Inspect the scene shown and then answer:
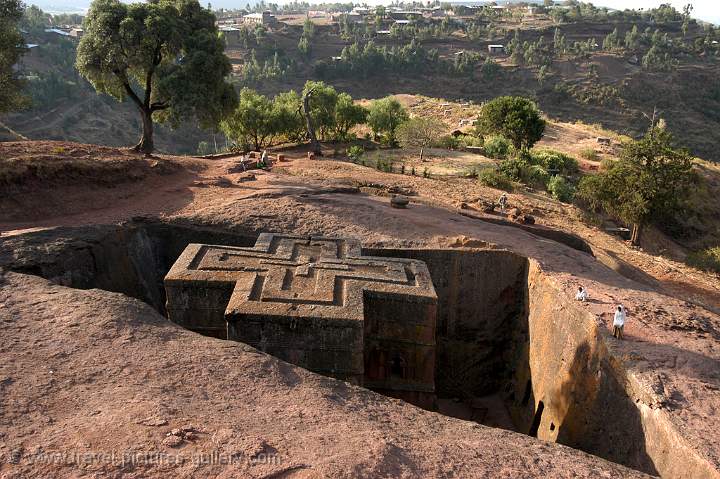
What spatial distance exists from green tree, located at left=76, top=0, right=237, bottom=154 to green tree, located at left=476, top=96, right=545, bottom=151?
17282mm

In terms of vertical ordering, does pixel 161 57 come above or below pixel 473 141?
above

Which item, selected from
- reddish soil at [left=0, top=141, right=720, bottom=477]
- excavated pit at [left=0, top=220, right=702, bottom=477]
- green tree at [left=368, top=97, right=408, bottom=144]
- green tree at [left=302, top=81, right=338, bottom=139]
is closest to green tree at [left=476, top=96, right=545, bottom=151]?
green tree at [left=368, top=97, right=408, bottom=144]

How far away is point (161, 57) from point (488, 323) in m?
15.3

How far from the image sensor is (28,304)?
24.7ft

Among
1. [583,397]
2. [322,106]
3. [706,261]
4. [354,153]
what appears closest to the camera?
[583,397]

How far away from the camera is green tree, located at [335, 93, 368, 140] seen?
29.8 m

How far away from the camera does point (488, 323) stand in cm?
1172

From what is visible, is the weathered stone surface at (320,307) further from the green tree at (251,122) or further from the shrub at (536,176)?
the green tree at (251,122)

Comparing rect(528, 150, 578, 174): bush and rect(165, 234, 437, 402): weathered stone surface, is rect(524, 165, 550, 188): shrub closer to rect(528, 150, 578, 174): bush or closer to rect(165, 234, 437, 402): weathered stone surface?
rect(528, 150, 578, 174): bush

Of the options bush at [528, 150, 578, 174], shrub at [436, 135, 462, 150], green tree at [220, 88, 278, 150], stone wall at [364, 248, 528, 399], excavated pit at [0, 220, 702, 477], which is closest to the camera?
excavated pit at [0, 220, 702, 477]

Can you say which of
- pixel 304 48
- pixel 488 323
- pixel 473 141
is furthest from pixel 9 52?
pixel 304 48

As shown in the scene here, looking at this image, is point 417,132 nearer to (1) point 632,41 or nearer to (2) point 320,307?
(2) point 320,307

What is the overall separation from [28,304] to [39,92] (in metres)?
53.5

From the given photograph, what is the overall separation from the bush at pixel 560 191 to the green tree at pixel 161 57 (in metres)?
14.2
